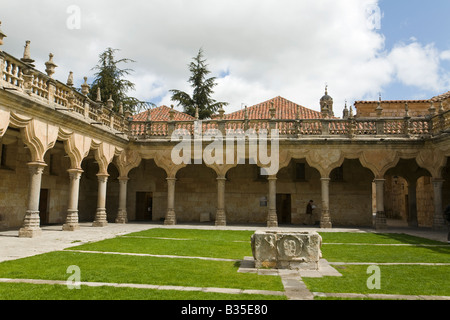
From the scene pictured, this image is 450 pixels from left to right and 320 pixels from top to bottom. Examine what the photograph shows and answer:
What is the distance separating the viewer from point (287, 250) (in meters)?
7.59

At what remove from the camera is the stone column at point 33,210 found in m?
12.2

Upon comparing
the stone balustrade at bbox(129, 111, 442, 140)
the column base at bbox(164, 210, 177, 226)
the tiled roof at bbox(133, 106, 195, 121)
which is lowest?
the column base at bbox(164, 210, 177, 226)

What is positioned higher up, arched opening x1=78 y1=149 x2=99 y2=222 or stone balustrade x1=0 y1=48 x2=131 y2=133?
stone balustrade x1=0 y1=48 x2=131 y2=133

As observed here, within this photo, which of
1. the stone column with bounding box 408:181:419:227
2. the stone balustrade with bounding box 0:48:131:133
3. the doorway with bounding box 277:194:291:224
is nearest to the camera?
the stone balustrade with bounding box 0:48:131:133

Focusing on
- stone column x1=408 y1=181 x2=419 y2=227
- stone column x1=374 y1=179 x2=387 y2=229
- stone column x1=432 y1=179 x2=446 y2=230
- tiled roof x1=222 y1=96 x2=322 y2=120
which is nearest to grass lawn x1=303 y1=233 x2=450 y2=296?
stone column x1=374 y1=179 x2=387 y2=229

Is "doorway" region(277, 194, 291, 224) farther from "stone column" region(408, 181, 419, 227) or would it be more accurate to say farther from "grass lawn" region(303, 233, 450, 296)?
"grass lawn" region(303, 233, 450, 296)

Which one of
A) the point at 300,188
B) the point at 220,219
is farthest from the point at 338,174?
the point at 220,219

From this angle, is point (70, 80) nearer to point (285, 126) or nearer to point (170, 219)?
point (170, 219)

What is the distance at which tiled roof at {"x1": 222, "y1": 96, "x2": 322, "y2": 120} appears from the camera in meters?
26.2

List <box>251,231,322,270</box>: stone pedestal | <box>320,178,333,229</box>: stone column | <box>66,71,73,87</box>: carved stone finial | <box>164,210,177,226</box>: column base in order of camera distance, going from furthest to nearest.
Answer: <box>164,210,177,226</box>: column base → <box>320,178,333,229</box>: stone column → <box>66,71,73,87</box>: carved stone finial → <box>251,231,322,270</box>: stone pedestal

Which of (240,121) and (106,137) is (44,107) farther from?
(240,121)

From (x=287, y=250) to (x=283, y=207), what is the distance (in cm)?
1622

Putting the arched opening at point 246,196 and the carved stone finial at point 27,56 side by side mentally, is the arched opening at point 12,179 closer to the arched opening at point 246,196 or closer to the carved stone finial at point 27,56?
the carved stone finial at point 27,56

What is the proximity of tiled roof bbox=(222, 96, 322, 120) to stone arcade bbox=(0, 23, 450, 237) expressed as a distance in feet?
0.73
